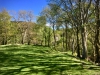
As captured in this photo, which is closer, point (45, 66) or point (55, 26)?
point (45, 66)

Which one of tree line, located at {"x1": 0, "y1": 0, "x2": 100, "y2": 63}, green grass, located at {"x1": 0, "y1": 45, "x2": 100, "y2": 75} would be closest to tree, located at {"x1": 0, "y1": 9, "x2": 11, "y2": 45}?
tree line, located at {"x1": 0, "y1": 0, "x2": 100, "y2": 63}

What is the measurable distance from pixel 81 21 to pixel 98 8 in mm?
3640

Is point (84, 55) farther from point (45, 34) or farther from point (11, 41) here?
point (11, 41)

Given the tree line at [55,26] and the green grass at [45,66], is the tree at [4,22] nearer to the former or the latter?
the tree line at [55,26]

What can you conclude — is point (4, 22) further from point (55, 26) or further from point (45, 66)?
point (45, 66)

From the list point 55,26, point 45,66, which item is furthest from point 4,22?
point 45,66

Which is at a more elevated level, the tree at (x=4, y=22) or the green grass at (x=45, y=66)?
the tree at (x=4, y=22)

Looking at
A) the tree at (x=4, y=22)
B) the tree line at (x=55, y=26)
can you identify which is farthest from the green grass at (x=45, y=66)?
the tree at (x=4, y=22)

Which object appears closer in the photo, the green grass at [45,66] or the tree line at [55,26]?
the green grass at [45,66]

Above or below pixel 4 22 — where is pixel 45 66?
below

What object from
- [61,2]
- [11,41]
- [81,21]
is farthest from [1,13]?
[81,21]

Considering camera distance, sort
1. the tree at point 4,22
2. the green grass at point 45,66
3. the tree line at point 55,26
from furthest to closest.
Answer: the tree at point 4,22 → the tree line at point 55,26 → the green grass at point 45,66

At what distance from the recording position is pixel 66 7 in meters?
27.6

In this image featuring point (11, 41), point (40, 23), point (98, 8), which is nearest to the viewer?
point (98, 8)
